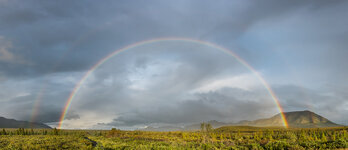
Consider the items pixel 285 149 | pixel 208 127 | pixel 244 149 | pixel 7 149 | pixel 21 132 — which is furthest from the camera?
pixel 21 132

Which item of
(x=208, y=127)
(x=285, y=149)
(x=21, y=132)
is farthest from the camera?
(x=21, y=132)

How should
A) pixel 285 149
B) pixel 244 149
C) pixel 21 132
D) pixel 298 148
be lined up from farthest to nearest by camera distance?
pixel 21 132 < pixel 244 149 < pixel 285 149 < pixel 298 148

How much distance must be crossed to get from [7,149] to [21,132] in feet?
404

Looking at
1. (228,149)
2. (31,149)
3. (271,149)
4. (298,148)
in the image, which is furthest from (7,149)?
(298,148)

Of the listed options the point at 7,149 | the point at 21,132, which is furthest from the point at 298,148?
the point at 21,132

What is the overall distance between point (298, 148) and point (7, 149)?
6116cm

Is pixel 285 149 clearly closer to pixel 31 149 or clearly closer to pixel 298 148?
pixel 298 148

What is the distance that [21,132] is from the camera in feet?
516

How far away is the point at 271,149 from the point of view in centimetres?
4462

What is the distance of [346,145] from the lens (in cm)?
3909

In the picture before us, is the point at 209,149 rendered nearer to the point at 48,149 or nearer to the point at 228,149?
the point at 228,149

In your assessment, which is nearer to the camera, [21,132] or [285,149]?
[285,149]

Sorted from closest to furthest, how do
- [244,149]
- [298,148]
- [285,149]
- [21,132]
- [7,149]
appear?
1. [298,148]
2. [285,149]
3. [244,149]
4. [7,149]
5. [21,132]

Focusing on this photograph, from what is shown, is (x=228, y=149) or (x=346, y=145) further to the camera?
(x=228, y=149)
